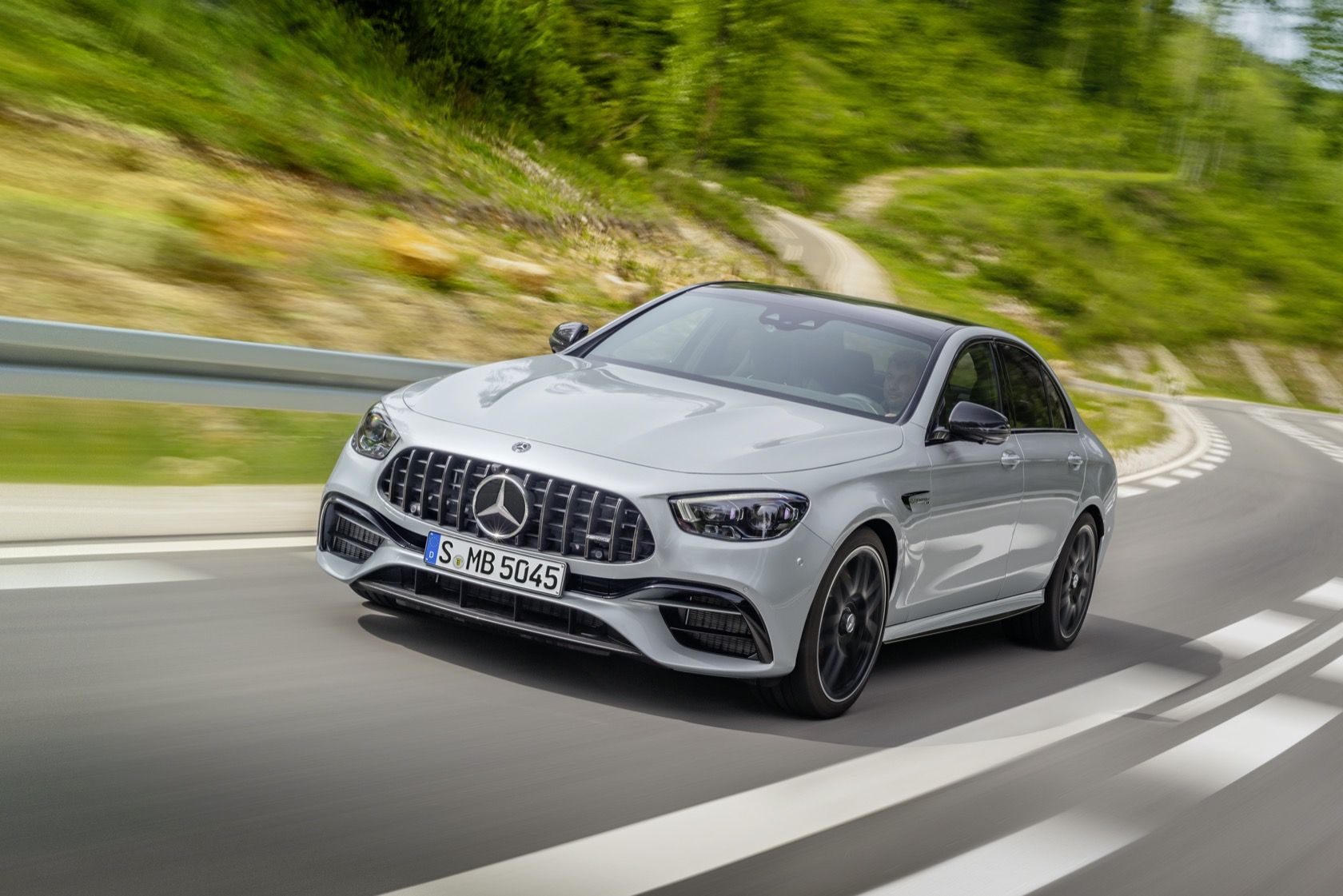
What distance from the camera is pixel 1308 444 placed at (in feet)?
103

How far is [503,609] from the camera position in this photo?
16.6ft

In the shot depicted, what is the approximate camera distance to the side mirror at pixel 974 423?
19.8 ft

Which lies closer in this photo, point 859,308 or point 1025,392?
point 859,308

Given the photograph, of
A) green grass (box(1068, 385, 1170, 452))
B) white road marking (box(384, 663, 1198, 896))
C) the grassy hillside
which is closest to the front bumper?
white road marking (box(384, 663, 1198, 896))

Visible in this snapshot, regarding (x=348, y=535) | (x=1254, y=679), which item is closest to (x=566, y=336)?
(x=348, y=535)

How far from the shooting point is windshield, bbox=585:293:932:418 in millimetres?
6199

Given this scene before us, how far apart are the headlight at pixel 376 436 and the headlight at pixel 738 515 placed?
1076 mm

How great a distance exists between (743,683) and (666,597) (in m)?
0.96

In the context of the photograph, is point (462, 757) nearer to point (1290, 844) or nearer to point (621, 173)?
point (1290, 844)

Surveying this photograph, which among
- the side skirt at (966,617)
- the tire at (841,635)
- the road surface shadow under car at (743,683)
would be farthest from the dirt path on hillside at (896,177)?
the tire at (841,635)

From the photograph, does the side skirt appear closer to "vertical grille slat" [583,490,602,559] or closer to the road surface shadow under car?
the road surface shadow under car

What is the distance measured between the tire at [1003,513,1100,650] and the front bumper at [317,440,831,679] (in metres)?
2.78

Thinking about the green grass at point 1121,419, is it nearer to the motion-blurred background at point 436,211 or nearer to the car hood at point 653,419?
the motion-blurred background at point 436,211

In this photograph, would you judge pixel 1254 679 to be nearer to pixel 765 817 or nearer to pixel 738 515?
pixel 738 515
